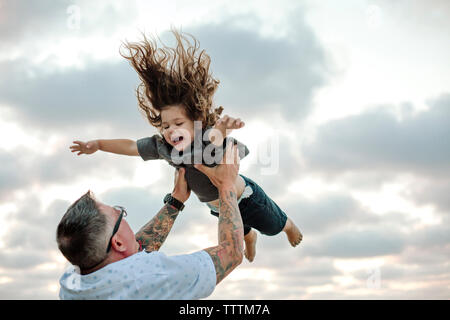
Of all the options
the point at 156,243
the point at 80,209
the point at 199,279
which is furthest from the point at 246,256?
the point at 80,209

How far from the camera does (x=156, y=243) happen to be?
14.4 ft

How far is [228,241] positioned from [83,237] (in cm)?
117

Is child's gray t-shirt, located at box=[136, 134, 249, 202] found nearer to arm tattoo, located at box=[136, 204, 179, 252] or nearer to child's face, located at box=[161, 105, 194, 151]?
child's face, located at box=[161, 105, 194, 151]

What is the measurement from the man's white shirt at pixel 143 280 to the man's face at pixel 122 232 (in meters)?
0.12

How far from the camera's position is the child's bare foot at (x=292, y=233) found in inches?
241

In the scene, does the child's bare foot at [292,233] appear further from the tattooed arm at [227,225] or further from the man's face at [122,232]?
the man's face at [122,232]

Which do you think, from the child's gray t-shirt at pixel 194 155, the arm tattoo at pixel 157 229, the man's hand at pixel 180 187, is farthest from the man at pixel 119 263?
the man's hand at pixel 180 187

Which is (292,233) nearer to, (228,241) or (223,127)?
(223,127)

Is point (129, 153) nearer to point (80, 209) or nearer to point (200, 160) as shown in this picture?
point (200, 160)

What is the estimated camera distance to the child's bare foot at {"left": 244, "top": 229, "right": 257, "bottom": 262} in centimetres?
614

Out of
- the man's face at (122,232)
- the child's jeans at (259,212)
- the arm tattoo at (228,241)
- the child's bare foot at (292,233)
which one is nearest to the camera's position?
the man's face at (122,232)

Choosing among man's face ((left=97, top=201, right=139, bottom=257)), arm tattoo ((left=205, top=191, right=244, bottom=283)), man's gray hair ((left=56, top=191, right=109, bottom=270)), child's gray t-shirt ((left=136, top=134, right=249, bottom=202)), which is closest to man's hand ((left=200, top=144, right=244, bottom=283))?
arm tattoo ((left=205, top=191, right=244, bottom=283))

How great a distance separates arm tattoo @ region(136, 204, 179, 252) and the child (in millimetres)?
465
